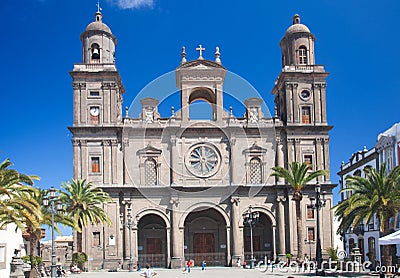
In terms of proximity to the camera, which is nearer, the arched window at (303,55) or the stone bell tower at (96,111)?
the stone bell tower at (96,111)

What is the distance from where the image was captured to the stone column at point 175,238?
2240 inches

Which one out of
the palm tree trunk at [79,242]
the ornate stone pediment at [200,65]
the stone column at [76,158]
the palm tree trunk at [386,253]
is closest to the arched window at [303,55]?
the ornate stone pediment at [200,65]

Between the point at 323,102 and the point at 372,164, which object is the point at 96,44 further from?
the point at 372,164

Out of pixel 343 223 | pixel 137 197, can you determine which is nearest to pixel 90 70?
pixel 137 197

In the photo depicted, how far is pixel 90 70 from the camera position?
59.0m

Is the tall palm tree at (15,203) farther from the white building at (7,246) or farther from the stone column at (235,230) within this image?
the stone column at (235,230)

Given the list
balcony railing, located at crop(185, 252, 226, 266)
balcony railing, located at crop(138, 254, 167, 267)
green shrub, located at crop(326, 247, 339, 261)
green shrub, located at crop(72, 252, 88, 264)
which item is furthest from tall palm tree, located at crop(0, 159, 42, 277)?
green shrub, located at crop(326, 247, 339, 261)

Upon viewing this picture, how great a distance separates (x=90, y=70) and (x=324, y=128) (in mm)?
23598

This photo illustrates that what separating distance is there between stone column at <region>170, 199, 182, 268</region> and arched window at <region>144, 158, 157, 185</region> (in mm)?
3046

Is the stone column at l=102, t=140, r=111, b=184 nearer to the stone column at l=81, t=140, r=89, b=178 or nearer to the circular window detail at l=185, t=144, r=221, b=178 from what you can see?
the stone column at l=81, t=140, r=89, b=178

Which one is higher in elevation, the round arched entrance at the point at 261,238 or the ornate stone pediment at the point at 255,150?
the ornate stone pediment at the point at 255,150

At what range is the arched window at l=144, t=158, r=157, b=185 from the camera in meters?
59.1

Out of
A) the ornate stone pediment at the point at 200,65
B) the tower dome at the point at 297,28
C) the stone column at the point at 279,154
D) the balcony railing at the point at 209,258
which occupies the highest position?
the tower dome at the point at 297,28

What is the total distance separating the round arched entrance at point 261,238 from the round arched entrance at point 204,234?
2267 mm
